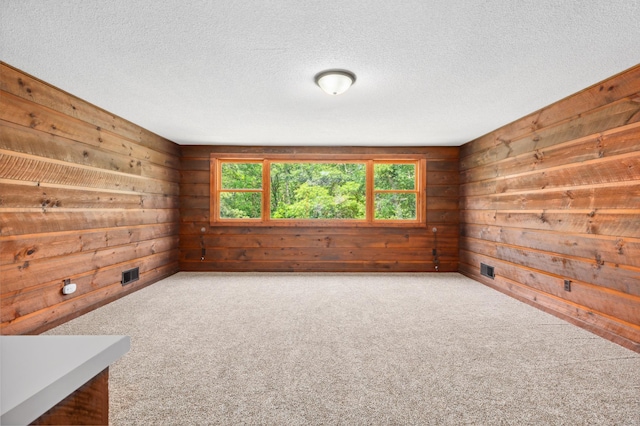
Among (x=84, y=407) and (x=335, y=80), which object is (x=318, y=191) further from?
(x=84, y=407)

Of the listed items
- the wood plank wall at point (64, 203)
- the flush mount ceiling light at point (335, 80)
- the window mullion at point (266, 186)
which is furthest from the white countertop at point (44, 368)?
the window mullion at point (266, 186)

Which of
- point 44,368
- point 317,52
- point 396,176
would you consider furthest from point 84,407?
point 396,176

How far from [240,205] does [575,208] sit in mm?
4469

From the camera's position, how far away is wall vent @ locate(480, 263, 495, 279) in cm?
430

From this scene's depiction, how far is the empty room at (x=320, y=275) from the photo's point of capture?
171 centimetres

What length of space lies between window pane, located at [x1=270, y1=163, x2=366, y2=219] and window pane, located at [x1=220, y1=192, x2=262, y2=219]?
0.28m

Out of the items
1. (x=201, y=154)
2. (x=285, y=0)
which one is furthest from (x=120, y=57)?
(x=201, y=154)

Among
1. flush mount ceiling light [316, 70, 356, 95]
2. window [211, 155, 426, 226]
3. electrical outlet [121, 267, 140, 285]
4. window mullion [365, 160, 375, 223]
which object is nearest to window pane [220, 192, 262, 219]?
window [211, 155, 426, 226]

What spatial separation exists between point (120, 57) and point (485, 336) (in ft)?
11.6

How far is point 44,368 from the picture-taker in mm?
500

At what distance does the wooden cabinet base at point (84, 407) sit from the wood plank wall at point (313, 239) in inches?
186

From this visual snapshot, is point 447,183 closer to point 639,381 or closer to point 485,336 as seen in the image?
point 485,336

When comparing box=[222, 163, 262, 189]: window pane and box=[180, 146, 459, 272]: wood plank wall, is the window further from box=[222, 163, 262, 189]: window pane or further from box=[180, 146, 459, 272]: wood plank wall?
box=[180, 146, 459, 272]: wood plank wall

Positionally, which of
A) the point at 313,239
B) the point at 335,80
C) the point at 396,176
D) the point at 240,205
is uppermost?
the point at 335,80
